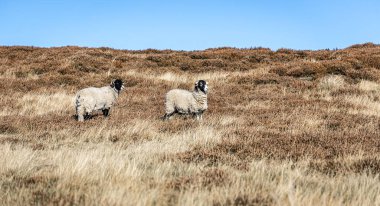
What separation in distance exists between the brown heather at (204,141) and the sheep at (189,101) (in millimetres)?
593

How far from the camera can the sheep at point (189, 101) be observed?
42.1 feet

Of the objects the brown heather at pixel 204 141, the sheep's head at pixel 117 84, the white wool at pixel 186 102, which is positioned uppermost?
the sheep's head at pixel 117 84

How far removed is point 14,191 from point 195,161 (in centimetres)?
314

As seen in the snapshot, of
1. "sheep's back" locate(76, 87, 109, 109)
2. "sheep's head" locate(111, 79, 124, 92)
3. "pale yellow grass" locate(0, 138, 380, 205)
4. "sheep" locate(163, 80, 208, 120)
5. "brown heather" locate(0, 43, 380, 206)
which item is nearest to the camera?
"pale yellow grass" locate(0, 138, 380, 205)

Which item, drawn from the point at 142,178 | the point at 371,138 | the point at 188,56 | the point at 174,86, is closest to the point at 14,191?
the point at 142,178

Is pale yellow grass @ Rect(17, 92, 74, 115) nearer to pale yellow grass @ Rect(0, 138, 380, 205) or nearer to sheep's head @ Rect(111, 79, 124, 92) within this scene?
sheep's head @ Rect(111, 79, 124, 92)

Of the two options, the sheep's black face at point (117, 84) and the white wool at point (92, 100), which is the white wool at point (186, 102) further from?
the white wool at point (92, 100)

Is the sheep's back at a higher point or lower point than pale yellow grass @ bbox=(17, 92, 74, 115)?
higher

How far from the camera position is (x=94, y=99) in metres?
13.1

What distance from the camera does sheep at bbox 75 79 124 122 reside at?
1290 cm

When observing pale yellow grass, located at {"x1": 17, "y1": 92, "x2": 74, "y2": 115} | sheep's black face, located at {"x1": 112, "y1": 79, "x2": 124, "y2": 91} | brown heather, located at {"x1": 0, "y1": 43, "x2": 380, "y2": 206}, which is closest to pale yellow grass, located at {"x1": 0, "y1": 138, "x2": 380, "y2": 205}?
brown heather, located at {"x1": 0, "y1": 43, "x2": 380, "y2": 206}

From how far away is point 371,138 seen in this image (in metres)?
9.35

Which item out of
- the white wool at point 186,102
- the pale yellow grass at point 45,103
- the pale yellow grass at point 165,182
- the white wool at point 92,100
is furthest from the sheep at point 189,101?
the pale yellow grass at point 165,182

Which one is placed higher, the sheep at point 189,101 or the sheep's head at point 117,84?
the sheep's head at point 117,84
